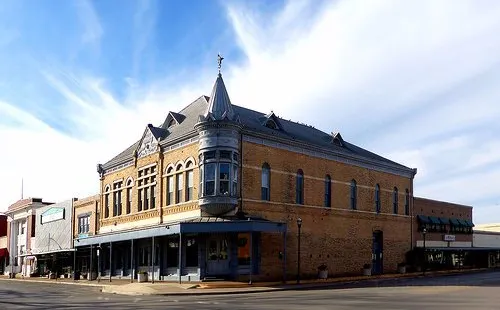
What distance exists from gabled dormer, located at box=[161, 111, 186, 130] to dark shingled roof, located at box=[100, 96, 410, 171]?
0.20 m

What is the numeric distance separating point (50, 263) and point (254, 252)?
35.9 meters

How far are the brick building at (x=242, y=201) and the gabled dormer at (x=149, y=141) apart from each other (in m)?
0.08

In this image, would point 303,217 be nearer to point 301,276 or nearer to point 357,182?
point 301,276

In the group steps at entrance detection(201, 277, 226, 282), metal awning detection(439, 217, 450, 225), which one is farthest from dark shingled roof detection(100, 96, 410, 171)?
metal awning detection(439, 217, 450, 225)

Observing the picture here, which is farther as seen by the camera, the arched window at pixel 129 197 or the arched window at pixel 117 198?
the arched window at pixel 117 198

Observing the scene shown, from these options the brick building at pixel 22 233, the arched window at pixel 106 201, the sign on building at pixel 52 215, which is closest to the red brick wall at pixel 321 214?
the arched window at pixel 106 201

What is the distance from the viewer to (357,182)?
46.8 meters

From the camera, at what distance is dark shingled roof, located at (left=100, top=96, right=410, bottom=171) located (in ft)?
131

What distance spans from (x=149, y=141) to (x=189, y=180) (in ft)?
21.6

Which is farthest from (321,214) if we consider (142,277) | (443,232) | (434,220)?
(443,232)

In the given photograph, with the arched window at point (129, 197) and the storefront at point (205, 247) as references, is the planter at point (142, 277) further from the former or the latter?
the arched window at point (129, 197)

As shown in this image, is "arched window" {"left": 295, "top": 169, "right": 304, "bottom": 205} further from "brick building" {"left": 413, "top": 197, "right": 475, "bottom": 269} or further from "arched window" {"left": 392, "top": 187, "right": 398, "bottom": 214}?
"brick building" {"left": 413, "top": 197, "right": 475, "bottom": 269}

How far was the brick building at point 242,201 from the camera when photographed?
35969 millimetres

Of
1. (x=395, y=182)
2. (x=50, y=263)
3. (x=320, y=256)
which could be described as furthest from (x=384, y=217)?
(x=50, y=263)
